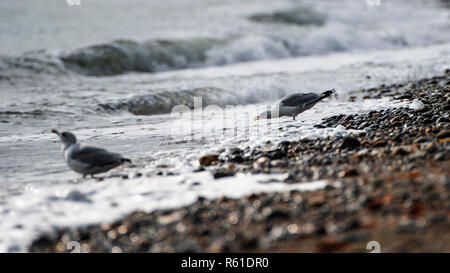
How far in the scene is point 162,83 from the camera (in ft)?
38.2

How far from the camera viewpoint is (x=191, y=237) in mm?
3143

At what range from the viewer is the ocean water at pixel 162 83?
163 inches

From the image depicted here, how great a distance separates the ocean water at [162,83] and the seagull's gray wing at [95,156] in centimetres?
17

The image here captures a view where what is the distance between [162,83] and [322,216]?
891 cm

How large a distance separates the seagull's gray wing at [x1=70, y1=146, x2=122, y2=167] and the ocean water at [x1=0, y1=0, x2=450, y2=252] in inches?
6.7

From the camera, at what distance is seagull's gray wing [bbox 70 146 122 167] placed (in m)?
4.59
